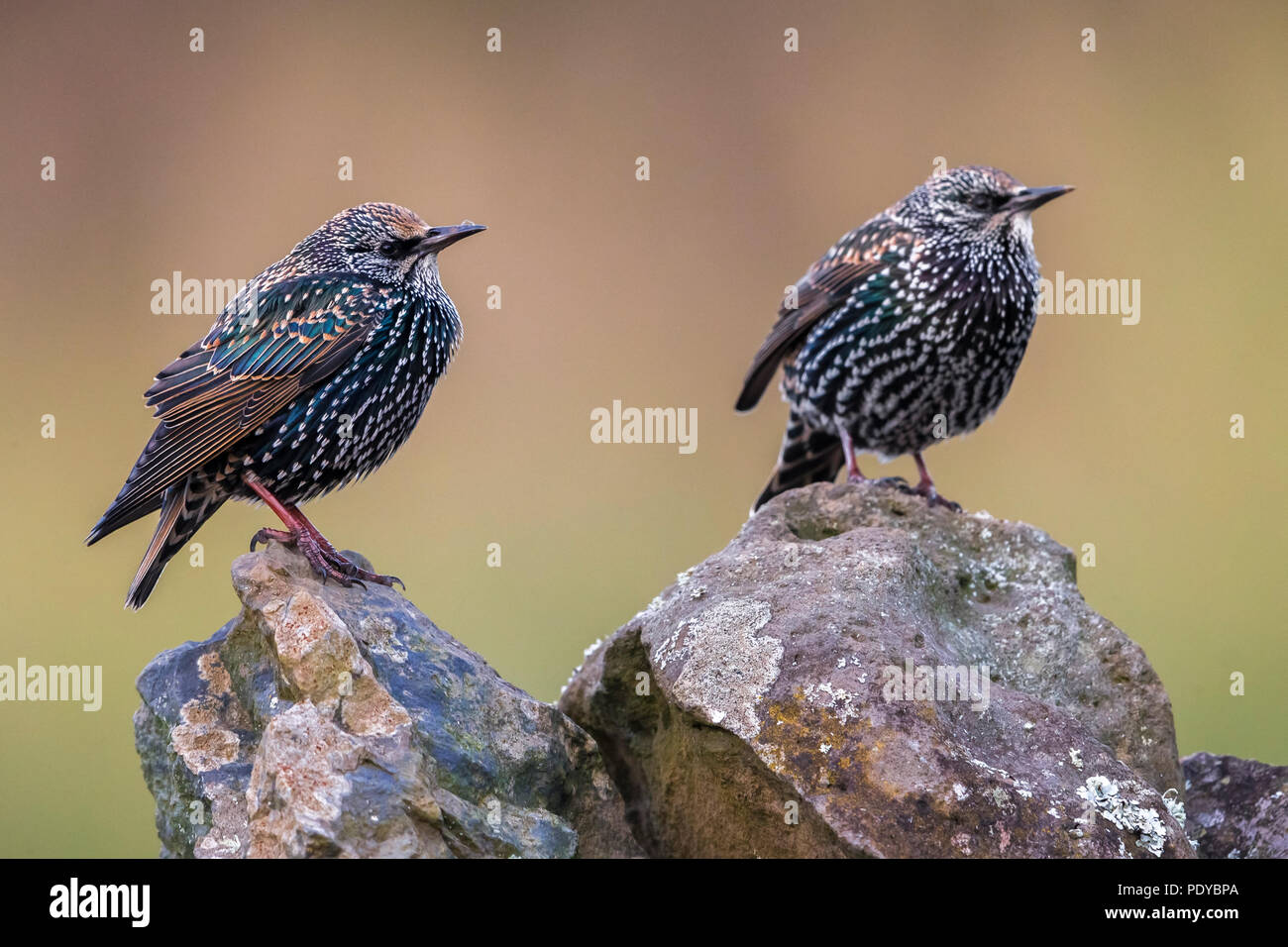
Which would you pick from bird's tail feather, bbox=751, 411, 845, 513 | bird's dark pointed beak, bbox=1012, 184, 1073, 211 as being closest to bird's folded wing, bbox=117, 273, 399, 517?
bird's tail feather, bbox=751, 411, 845, 513

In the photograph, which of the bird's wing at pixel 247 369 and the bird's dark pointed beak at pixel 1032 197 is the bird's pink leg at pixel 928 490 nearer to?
the bird's dark pointed beak at pixel 1032 197

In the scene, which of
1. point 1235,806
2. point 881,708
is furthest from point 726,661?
point 1235,806

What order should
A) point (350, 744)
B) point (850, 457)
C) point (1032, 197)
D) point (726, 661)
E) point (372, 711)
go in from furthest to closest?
point (850, 457), point (1032, 197), point (726, 661), point (372, 711), point (350, 744)

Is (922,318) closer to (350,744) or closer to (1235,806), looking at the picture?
(1235,806)
